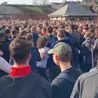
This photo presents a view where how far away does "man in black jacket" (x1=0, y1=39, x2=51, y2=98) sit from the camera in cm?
485

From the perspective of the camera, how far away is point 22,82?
4.87m

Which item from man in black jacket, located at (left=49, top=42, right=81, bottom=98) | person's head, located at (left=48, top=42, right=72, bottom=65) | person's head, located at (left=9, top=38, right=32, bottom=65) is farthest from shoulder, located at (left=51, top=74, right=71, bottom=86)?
person's head, located at (left=9, top=38, right=32, bottom=65)

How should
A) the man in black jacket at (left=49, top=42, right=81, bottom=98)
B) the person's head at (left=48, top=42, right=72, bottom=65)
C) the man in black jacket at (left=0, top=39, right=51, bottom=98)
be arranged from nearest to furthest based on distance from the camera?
the man in black jacket at (left=0, top=39, right=51, bottom=98) < the man in black jacket at (left=49, top=42, right=81, bottom=98) < the person's head at (left=48, top=42, right=72, bottom=65)

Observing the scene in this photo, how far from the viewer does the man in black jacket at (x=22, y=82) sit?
191 inches

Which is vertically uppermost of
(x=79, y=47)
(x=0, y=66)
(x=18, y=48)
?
(x=18, y=48)

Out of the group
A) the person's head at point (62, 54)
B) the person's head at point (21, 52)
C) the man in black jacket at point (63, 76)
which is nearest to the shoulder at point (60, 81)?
the man in black jacket at point (63, 76)

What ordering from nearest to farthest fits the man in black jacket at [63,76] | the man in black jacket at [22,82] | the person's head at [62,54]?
1. the man in black jacket at [22,82]
2. the man in black jacket at [63,76]
3. the person's head at [62,54]

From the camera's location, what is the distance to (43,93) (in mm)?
4867

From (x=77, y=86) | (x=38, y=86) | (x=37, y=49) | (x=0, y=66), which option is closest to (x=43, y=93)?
(x=38, y=86)

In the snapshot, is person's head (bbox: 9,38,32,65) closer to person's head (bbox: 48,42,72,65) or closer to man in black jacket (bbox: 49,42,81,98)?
man in black jacket (bbox: 49,42,81,98)

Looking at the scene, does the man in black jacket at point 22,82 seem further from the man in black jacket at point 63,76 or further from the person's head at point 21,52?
the man in black jacket at point 63,76

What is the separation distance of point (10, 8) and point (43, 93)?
103 m

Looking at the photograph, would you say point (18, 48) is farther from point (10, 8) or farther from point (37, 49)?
point (10, 8)

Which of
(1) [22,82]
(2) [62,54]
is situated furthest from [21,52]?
(2) [62,54]
